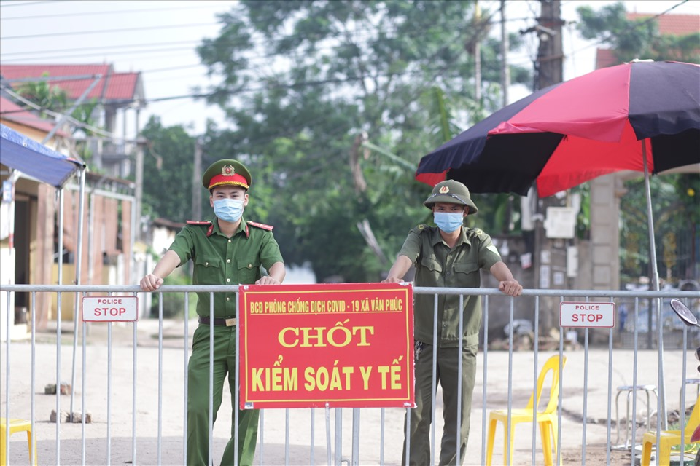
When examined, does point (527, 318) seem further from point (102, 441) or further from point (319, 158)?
point (319, 158)

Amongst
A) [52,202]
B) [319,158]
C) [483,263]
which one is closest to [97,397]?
[483,263]

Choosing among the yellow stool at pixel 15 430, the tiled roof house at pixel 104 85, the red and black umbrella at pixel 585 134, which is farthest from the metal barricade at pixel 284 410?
the tiled roof house at pixel 104 85

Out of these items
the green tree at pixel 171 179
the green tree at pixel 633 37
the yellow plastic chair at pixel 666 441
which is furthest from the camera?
the green tree at pixel 171 179

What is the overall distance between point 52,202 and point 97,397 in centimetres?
1134

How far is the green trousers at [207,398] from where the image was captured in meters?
5.72

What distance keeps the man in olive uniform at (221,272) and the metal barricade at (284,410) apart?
13 centimetres

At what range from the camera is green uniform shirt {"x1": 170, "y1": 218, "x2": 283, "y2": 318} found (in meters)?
5.97

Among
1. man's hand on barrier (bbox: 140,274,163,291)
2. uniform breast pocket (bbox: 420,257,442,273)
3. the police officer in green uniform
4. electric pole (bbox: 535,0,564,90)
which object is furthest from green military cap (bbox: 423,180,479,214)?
electric pole (bbox: 535,0,564,90)

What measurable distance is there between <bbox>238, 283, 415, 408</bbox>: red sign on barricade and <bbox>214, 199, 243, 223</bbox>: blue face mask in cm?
61

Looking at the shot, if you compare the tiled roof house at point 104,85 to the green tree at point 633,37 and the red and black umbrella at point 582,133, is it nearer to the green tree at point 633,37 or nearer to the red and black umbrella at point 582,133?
the green tree at point 633,37

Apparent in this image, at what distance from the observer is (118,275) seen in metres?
26.6

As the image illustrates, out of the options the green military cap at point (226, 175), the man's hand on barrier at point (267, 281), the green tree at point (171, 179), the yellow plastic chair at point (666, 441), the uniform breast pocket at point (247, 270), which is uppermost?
the green tree at point (171, 179)

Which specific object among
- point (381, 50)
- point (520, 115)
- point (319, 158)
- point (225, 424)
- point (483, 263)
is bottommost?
point (225, 424)

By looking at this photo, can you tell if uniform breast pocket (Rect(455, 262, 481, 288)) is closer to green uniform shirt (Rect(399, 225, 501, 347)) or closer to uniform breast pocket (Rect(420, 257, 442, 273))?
green uniform shirt (Rect(399, 225, 501, 347))
